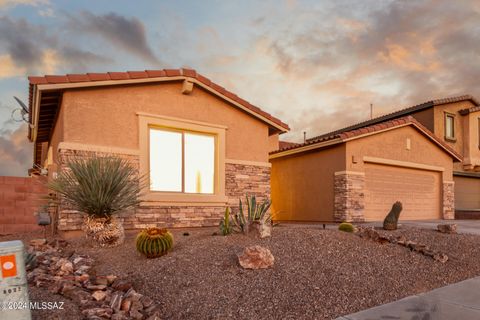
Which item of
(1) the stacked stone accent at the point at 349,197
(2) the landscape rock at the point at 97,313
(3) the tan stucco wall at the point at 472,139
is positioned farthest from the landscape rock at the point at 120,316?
(3) the tan stucco wall at the point at 472,139

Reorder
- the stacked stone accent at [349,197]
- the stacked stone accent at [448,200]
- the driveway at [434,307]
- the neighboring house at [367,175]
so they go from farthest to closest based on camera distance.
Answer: the stacked stone accent at [448,200]
the neighboring house at [367,175]
the stacked stone accent at [349,197]
the driveway at [434,307]

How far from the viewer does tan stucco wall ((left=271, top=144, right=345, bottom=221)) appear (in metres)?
15.4

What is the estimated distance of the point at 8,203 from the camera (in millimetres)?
10812

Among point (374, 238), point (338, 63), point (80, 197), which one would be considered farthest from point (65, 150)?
point (338, 63)

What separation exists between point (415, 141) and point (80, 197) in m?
15.4

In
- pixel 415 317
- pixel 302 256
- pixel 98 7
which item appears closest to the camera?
pixel 415 317

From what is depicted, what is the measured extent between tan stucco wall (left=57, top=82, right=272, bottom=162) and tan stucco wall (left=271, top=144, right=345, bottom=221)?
3873 mm

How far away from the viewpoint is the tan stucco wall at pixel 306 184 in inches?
606

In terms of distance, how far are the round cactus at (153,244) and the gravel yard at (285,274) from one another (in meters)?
0.15

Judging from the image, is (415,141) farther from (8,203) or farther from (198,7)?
(8,203)

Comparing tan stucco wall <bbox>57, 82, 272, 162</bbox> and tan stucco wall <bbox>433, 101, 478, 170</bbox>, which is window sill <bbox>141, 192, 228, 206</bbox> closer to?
tan stucco wall <bbox>57, 82, 272, 162</bbox>

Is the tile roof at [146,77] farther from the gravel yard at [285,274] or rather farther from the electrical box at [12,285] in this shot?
the electrical box at [12,285]

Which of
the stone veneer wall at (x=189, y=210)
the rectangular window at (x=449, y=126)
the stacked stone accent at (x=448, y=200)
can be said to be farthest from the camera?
the rectangular window at (x=449, y=126)

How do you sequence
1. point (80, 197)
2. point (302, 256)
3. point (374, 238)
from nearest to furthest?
point (302, 256), point (80, 197), point (374, 238)
